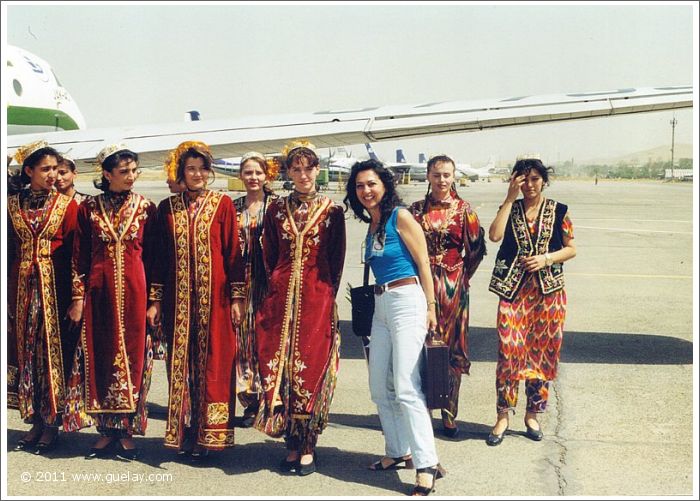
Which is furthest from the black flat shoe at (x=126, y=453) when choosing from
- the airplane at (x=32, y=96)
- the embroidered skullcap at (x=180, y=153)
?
the airplane at (x=32, y=96)

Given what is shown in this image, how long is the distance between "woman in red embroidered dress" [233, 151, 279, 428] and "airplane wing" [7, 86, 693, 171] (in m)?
2.47

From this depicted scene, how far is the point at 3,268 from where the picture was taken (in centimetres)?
502

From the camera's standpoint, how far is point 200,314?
4867 millimetres

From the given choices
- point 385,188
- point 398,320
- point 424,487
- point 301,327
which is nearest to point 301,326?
point 301,327

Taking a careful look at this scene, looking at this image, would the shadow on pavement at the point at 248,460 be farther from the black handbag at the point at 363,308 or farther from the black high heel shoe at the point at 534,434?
the black high heel shoe at the point at 534,434

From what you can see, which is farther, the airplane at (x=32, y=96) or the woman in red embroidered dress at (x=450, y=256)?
the airplane at (x=32, y=96)

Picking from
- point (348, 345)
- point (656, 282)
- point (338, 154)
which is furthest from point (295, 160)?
point (338, 154)

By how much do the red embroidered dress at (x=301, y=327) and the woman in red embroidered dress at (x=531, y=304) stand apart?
3.98 ft

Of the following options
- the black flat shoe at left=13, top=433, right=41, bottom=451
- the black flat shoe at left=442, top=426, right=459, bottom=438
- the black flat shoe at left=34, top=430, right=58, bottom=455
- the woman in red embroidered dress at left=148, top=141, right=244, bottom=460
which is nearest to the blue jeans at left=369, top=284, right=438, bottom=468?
the black flat shoe at left=442, top=426, right=459, bottom=438

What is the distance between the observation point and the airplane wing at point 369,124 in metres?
7.58

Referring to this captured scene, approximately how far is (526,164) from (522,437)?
1843mm

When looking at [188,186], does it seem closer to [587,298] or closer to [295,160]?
[295,160]

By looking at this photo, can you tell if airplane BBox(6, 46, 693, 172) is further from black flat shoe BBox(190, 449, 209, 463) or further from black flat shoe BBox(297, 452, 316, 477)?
black flat shoe BBox(297, 452, 316, 477)

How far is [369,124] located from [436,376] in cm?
422
